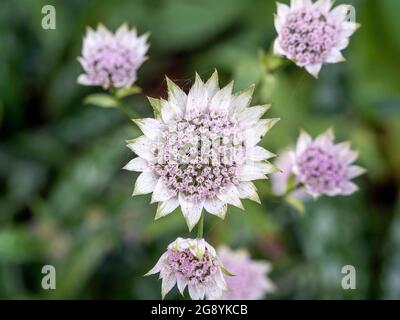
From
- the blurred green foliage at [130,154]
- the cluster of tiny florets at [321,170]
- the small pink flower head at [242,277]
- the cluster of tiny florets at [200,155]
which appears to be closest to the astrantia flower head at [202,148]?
the cluster of tiny florets at [200,155]

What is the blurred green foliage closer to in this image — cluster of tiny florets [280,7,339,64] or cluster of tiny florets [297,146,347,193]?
cluster of tiny florets [297,146,347,193]

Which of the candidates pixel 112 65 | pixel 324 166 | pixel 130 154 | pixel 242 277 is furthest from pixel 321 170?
pixel 130 154

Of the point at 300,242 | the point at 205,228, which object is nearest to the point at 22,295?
the point at 205,228

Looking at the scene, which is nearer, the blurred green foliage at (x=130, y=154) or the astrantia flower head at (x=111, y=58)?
the astrantia flower head at (x=111, y=58)

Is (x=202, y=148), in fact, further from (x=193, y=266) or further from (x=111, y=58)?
(x=111, y=58)

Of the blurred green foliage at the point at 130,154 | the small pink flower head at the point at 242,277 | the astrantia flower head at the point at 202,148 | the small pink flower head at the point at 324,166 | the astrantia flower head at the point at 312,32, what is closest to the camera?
the astrantia flower head at the point at 202,148

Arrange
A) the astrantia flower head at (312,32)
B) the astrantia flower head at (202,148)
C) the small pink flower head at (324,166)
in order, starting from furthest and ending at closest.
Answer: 1. the small pink flower head at (324,166)
2. the astrantia flower head at (312,32)
3. the astrantia flower head at (202,148)

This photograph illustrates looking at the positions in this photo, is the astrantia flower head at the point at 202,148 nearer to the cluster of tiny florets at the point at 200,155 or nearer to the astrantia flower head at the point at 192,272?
the cluster of tiny florets at the point at 200,155
